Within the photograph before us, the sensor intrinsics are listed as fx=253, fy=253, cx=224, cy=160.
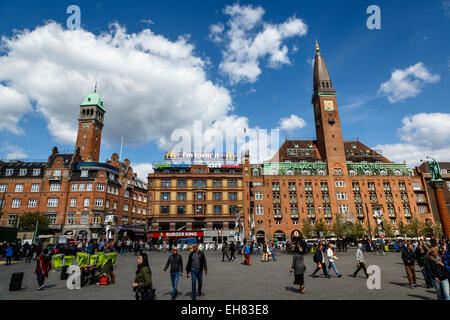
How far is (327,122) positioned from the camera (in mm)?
68750

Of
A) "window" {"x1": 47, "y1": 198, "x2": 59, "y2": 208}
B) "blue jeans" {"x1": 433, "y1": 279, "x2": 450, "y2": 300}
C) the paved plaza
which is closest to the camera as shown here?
"blue jeans" {"x1": 433, "y1": 279, "x2": 450, "y2": 300}

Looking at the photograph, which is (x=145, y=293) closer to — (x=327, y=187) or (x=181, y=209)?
(x=181, y=209)

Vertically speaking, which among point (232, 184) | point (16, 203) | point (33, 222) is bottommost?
point (33, 222)

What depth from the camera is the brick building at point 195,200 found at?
54406 mm

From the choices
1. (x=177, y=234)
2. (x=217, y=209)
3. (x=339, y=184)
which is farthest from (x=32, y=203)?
(x=339, y=184)

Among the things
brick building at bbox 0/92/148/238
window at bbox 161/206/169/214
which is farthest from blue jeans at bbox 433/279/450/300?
window at bbox 161/206/169/214

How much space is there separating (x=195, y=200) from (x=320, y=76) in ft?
166

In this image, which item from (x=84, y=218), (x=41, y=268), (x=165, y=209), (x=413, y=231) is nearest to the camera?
(x=41, y=268)

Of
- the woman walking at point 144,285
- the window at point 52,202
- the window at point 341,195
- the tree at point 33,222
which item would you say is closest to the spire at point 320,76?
the window at point 341,195

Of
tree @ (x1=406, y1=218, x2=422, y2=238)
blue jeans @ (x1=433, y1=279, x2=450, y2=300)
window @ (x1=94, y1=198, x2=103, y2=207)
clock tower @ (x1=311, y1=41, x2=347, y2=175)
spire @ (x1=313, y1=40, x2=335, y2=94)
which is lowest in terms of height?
blue jeans @ (x1=433, y1=279, x2=450, y2=300)

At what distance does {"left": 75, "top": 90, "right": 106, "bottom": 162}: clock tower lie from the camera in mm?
75625

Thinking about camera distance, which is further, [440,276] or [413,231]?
[413,231]

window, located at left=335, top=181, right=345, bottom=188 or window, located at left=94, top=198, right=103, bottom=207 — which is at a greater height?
window, located at left=335, top=181, right=345, bottom=188

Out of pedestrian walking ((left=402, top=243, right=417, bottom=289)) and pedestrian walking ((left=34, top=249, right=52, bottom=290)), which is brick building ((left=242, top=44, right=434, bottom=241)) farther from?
pedestrian walking ((left=34, top=249, right=52, bottom=290))
